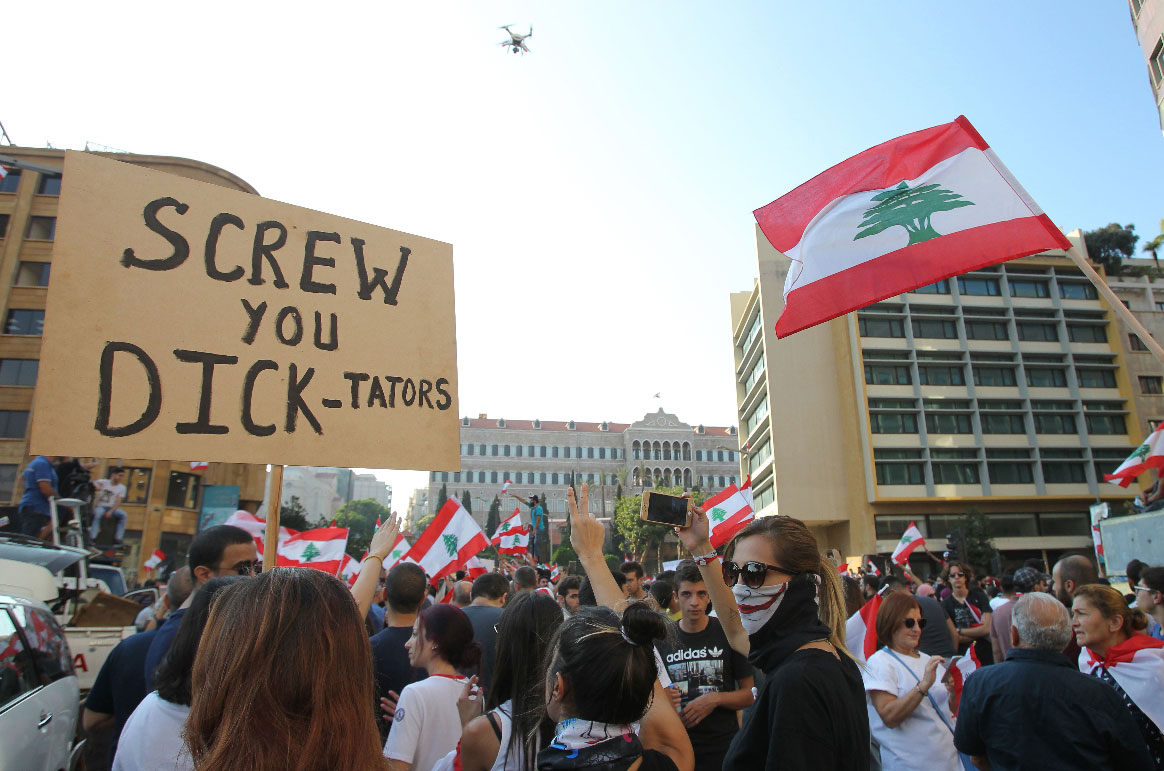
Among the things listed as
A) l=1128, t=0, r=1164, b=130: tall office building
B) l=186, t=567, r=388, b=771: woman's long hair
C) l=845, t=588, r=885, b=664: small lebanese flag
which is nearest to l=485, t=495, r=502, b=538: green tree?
l=1128, t=0, r=1164, b=130: tall office building

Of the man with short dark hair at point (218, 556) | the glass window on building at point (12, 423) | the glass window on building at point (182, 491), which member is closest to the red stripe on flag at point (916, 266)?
the man with short dark hair at point (218, 556)

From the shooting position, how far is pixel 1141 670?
3.94m

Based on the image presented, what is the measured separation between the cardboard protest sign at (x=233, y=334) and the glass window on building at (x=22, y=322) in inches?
1540

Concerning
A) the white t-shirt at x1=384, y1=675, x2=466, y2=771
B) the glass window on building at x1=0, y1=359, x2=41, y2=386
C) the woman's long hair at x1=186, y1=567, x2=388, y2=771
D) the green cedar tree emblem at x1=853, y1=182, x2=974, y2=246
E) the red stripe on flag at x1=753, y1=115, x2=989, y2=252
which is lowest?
the white t-shirt at x1=384, y1=675, x2=466, y2=771

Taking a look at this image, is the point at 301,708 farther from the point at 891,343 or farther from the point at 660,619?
the point at 891,343

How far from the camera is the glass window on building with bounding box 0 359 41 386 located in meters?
33.8

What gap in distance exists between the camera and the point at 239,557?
360 cm

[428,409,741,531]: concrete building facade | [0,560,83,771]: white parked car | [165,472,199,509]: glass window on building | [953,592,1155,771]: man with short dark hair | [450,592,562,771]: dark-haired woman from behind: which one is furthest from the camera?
[428,409,741,531]: concrete building facade

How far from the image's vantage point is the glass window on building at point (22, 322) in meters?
34.7

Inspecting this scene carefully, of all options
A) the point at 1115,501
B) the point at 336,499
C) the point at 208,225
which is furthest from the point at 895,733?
the point at 336,499

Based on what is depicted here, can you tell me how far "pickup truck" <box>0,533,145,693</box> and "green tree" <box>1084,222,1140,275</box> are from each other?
6432 centimetres

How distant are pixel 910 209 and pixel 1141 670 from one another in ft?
9.44

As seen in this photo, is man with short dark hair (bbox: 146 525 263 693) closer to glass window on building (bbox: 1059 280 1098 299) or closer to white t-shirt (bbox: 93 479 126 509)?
white t-shirt (bbox: 93 479 126 509)

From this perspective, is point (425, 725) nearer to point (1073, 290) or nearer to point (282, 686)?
point (282, 686)
